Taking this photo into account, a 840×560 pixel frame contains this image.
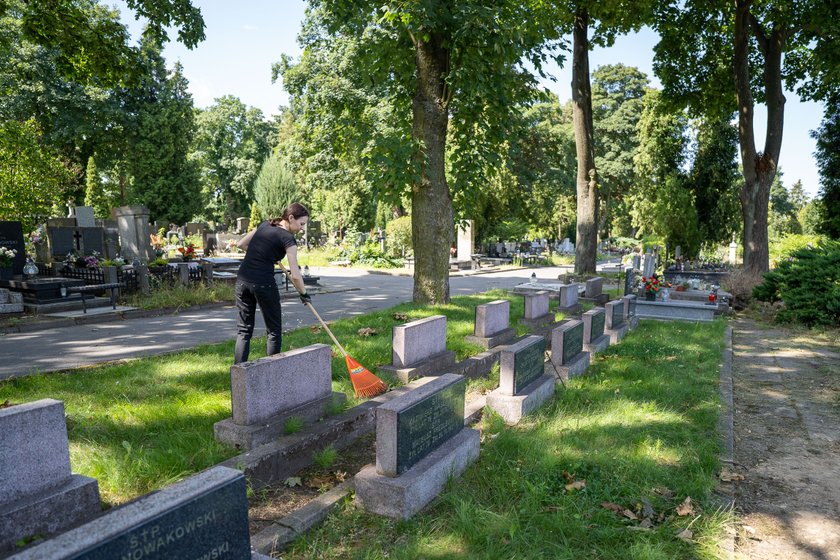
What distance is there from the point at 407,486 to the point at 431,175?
749 centimetres

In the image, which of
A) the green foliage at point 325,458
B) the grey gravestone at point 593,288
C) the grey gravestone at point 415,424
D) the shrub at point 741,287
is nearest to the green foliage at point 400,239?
the grey gravestone at point 593,288

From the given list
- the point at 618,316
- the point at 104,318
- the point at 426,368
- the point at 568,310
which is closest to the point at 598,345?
the point at 618,316

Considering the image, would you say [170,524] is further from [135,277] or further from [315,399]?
[135,277]

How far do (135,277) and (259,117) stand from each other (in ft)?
149

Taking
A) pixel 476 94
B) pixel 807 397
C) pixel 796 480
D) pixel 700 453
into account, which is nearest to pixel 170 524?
pixel 700 453

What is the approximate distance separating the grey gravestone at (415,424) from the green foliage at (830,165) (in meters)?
27.1

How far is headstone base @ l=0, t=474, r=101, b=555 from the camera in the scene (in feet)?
9.62

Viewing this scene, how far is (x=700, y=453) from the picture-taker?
446 centimetres

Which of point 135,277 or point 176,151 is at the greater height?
point 176,151

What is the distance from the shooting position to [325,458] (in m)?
4.28

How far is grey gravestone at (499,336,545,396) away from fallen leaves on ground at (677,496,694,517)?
2.01m

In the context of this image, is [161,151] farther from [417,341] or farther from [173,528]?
[173,528]

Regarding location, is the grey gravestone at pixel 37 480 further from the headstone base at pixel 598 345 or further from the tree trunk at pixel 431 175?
the tree trunk at pixel 431 175

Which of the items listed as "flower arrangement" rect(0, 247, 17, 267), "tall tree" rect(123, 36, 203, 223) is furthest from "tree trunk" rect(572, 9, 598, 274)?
"tall tree" rect(123, 36, 203, 223)
